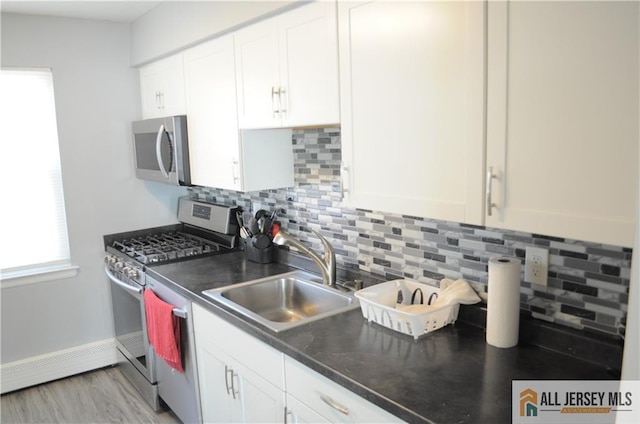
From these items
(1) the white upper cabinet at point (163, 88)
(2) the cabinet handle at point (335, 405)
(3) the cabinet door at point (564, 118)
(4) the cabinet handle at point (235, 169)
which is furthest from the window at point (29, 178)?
(3) the cabinet door at point (564, 118)

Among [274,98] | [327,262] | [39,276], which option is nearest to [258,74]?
[274,98]

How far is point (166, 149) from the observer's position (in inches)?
119

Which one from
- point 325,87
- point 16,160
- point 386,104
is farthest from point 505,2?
point 16,160

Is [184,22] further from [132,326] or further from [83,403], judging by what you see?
[83,403]

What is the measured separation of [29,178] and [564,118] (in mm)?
3236

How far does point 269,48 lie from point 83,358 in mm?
2607

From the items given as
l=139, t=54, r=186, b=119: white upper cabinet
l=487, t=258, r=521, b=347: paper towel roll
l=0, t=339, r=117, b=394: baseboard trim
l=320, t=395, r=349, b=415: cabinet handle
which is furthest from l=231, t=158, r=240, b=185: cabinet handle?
l=0, t=339, r=117, b=394: baseboard trim

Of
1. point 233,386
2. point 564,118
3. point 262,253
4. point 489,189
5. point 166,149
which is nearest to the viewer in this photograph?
point 564,118

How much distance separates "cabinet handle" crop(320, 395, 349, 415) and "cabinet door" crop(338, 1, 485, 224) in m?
0.64

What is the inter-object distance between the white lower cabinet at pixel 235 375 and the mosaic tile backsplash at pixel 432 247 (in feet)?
2.16

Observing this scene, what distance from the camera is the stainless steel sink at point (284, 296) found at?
2.37m

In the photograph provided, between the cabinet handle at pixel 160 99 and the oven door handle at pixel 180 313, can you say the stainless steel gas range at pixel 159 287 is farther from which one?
the cabinet handle at pixel 160 99

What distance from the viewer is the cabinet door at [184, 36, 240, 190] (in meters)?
2.52

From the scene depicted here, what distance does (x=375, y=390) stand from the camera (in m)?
1.44
